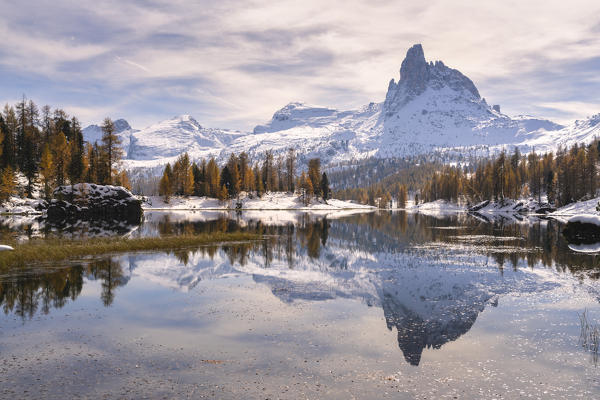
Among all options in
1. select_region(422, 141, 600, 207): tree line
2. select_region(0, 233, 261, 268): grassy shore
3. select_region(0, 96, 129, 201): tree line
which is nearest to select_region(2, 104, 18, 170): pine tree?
select_region(0, 96, 129, 201): tree line

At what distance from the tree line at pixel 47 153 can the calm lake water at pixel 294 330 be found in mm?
66847

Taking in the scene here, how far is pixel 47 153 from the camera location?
82500 millimetres

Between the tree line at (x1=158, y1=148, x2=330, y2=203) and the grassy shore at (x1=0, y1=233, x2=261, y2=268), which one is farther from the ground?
the tree line at (x1=158, y1=148, x2=330, y2=203)

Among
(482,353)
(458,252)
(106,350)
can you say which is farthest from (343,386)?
(458,252)

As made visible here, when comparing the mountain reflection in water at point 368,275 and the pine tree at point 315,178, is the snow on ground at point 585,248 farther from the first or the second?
the pine tree at point 315,178

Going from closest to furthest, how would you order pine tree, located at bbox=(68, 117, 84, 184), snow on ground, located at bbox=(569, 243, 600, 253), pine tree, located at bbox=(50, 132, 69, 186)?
snow on ground, located at bbox=(569, 243, 600, 253)
pine tree, located at bbox=(50, 132, 69, 186)
pine tree, located at bbox=(68, 117, 84, 184)

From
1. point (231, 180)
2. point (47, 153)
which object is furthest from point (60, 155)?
point (231, 180)

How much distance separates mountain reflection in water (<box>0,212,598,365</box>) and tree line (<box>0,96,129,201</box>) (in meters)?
64.4

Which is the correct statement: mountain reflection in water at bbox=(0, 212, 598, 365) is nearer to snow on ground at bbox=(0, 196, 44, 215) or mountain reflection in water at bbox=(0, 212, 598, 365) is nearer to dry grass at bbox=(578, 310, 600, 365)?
dry grass at bbox=(578, 310, 600, 365)

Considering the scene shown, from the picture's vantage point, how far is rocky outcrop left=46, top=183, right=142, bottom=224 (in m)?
75.8

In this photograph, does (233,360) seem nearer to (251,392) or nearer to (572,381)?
(251,392)

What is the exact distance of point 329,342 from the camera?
1484cm

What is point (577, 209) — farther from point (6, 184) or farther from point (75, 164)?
point (6, 184)

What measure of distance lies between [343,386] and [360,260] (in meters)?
23.9
